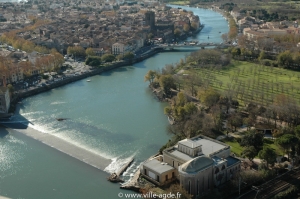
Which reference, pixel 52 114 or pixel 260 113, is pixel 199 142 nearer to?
pixel 260 113

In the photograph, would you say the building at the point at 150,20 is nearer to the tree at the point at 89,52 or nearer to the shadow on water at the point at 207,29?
the shadow on water at the point at 207,29

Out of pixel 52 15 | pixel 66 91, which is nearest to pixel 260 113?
pixel 66 91

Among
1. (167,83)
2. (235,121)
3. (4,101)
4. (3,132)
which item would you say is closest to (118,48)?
(167,83)

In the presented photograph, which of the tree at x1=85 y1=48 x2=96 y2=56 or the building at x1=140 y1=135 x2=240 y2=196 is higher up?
the building at x1=140 y1=135 x2=240 y2=196

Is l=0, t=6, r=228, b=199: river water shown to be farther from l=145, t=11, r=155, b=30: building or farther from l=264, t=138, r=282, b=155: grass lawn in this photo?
l=145, t=11, r=155, b=30: building

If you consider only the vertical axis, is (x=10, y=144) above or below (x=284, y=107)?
below

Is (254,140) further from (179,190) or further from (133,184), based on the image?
(133,184)

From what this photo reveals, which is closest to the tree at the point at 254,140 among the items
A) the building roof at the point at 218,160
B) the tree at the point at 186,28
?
the building roof at the point at 218,160

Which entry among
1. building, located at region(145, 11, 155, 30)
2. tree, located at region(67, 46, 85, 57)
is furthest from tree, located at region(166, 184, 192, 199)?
building, located at region(145, 11, 155, 30)
